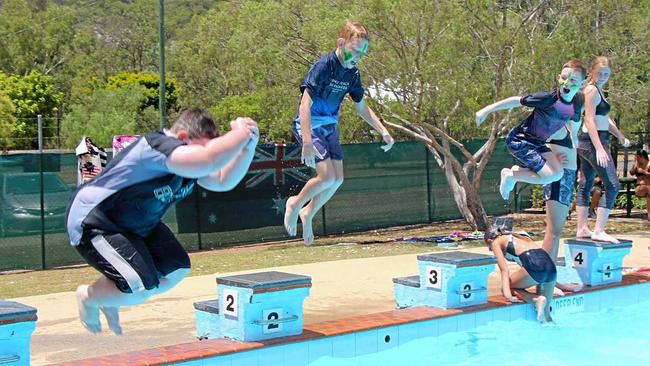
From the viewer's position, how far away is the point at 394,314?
7.93 metres

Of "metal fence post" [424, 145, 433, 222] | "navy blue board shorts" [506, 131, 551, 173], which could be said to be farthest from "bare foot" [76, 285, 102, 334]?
"metal fence post" [424, 145, 433, 222]

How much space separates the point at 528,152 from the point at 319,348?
8.92 feet

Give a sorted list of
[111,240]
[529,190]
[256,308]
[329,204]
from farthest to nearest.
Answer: [529,190]
[329,204]
[256,308]
[111,240]

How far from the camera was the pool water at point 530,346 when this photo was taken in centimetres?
761

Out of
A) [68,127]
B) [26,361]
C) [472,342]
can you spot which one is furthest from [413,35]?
[68,127]

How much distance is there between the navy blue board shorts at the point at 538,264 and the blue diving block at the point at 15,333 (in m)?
4.48

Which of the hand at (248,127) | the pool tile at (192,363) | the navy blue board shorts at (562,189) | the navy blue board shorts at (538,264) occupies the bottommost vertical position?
the pool tile at (192,363)

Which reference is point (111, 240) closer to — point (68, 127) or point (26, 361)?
point (26, 361)

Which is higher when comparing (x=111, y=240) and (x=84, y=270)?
(x=111, y=240)

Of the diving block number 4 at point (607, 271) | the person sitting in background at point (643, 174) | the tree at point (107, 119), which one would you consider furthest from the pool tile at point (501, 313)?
the tree at point (107, 119)

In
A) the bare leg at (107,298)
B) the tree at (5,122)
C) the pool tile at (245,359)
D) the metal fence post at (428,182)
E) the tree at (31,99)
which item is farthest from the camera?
the tree at (31,99)

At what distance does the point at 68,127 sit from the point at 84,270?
30269mm

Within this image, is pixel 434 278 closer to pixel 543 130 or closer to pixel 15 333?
pixel 543 130

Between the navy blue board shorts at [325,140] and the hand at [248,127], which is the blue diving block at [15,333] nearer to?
the hand at [248,127]
